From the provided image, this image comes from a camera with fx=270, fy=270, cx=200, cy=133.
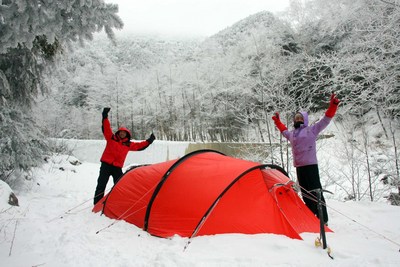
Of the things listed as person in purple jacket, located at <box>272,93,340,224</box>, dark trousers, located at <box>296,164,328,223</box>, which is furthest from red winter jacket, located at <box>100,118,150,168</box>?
dark trousers, located at <box>296,164,328,223</box>

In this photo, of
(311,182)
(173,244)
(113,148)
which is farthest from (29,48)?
(311,182)

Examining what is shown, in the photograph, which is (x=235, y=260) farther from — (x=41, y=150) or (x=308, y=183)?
(x=41, y=150)

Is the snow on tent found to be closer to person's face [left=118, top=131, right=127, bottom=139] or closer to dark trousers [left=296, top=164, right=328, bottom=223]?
dark trousers [left=296, top=164, right=328, bottom=223]

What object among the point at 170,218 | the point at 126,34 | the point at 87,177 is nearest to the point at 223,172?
the point at 170,218

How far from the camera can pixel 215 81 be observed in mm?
26734

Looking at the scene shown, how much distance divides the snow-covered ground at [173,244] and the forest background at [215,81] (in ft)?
5.85

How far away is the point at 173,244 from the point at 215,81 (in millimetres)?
24497

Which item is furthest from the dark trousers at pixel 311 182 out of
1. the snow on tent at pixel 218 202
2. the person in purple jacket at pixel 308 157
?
the snow on tent at pixel 218 202

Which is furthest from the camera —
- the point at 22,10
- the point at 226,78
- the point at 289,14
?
the point at 226,78

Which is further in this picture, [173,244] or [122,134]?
[122,134]

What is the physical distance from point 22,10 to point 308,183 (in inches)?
156

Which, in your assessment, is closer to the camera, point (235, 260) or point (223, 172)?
point (235, 260)

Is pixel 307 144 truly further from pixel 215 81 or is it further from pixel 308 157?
pixel 215 81

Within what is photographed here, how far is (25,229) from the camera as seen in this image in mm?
3670
